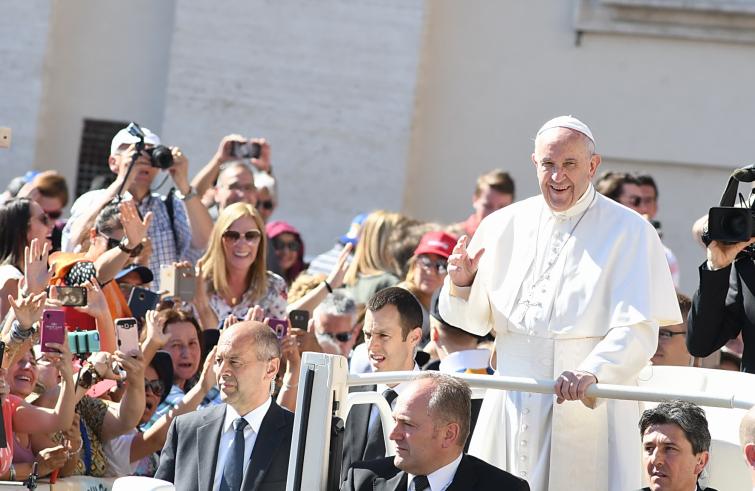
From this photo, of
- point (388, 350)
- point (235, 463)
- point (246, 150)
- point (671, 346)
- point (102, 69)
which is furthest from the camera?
point (102, 69)

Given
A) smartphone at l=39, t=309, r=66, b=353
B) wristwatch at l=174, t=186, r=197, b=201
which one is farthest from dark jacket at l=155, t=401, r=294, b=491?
wristwatch at l=174, t=186, r=197, b=201

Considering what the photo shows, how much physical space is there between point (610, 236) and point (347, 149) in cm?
826

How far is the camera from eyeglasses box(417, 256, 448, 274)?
8430 millimetres

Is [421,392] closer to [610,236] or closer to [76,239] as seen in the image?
[610,236]

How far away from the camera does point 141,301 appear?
7297 mm

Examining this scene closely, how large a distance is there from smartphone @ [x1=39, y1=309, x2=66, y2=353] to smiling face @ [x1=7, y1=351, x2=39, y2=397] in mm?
346

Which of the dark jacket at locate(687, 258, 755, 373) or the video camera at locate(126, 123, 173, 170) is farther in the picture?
the video camera at locate(126, 123, 173, 170)

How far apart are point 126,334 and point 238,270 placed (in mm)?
1583

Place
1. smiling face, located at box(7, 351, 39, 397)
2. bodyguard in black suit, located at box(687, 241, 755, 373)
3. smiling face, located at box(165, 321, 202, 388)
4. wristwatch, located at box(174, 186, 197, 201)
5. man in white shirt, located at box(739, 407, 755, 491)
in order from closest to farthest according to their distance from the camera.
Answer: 1. man in white shirt, located at box(739, 407, 755, 491)
2. bodyguard in black suit, located at box(687, 241, 755, 373)
3. smiling face, located at box(7, 351, 39, 397)
4. smiling face, located at box(165, 321, 202, 388)
5. wristwatch, located at box(174, 186, 197, 201)

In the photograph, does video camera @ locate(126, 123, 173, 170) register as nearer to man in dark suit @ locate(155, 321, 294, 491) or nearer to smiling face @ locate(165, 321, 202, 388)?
smiling face @ locate(165, 321, 202, 388)

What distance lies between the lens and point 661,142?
537 inches

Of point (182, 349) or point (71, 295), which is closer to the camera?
point (71, 295)

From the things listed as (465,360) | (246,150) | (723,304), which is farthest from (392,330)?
(246,150)

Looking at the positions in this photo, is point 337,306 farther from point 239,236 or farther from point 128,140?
point 128,140
